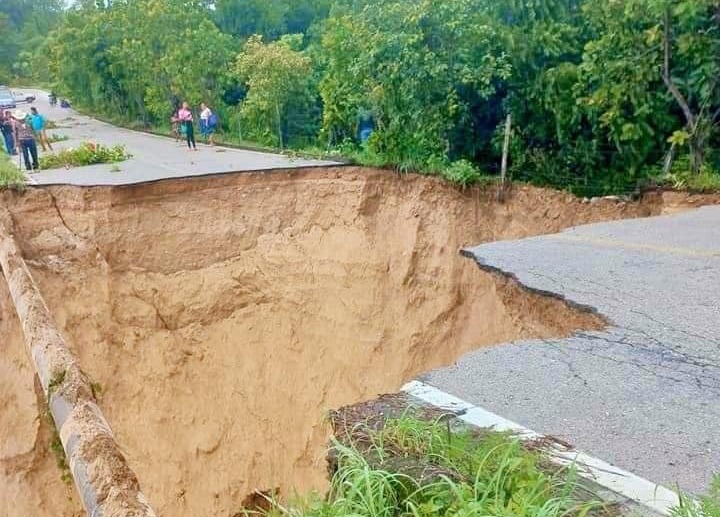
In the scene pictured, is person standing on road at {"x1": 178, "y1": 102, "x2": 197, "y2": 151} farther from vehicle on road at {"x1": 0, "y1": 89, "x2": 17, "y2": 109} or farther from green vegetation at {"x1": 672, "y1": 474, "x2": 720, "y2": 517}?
vehicle on road at {"x1": 0, "y1": 89, "x2": 17, "y2": 109}

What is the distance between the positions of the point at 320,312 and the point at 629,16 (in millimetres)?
6393

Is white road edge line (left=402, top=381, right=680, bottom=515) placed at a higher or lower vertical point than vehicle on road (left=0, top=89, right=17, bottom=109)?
lower

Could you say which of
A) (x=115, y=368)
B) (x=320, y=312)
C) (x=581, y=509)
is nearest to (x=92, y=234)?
(x=115, y=368)

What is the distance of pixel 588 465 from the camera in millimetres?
2908

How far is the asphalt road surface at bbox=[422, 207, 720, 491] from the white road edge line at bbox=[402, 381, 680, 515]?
68 millimetres

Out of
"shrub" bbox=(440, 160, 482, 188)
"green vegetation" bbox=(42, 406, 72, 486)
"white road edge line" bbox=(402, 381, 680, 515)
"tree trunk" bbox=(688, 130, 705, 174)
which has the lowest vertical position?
"green vegetation" bbox=(42, 406, 72, 486)

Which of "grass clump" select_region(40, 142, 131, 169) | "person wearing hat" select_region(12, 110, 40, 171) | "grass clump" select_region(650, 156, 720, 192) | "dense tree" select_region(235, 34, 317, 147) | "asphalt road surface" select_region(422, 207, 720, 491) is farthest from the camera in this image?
"dense tree" select_region(235, 34, 317, 147)

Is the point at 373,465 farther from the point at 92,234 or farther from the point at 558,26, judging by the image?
the point at 558,26

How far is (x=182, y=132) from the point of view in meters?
17.4

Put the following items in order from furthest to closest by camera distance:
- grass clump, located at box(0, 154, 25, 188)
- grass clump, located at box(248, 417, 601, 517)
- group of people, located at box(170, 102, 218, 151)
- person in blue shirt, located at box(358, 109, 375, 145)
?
group of people, located at box(170, 102, 218, 151) → person in blue shirt, located at box(358, 109, 375, 145) → grass clump, located at box(0, 154, 25, 188) → grass clump, located at box(248, 417, 601, 517)

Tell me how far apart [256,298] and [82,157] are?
4.83m

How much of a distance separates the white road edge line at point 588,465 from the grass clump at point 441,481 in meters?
0.14

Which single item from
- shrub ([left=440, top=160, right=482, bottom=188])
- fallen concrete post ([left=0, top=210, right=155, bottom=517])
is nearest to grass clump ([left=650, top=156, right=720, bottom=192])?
shrub ([left=440, top=160, right=482, bottom=188])

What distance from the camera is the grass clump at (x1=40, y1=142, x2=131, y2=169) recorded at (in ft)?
40.3
